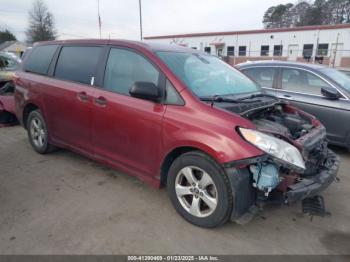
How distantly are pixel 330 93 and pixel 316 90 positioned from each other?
0.34 m

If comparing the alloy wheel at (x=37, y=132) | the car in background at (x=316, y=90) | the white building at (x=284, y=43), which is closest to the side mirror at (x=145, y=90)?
the alloy wheel at (x=37, y=132)

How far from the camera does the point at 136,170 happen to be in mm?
3363

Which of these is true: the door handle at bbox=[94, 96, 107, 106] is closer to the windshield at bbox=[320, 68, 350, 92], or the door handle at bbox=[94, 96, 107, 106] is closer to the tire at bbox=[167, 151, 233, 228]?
the tire at bbox=[167, 151, 233, 228]

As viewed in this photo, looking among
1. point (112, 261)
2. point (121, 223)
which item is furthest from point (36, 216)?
point (112, 261)

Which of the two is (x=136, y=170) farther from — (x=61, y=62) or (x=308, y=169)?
(x=61, y=62)

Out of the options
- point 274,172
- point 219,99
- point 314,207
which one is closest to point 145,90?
point 219,99

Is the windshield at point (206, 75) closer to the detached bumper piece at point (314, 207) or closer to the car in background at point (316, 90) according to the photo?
the car in background at point (316, 90)

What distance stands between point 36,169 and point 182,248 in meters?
2.67

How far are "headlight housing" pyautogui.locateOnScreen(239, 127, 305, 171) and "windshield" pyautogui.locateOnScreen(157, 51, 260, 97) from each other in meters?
0.71

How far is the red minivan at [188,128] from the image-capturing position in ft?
8.50

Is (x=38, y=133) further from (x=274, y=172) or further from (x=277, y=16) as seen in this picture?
(x=277, y=16)

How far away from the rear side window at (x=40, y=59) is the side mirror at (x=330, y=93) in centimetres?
441

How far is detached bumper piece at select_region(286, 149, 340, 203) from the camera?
102 inches

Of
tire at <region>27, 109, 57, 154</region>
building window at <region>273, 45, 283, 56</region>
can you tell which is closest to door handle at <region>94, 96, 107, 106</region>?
tire at <region>27, 109, 57, 154</region>
